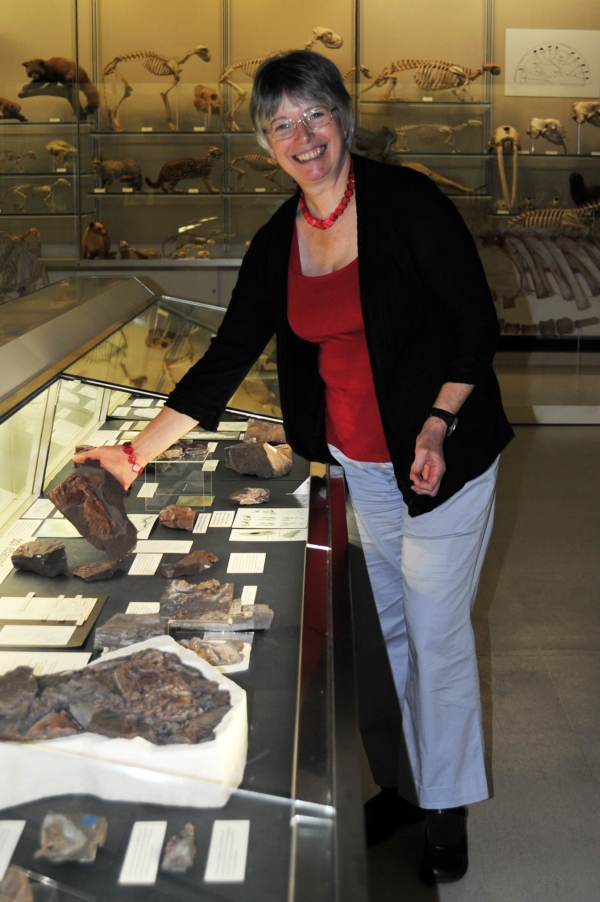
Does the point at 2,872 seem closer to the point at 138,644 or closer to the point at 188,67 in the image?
the point at 138,644

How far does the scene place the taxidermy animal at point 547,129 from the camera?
692 cm

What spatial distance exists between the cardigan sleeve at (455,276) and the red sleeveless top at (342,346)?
0.55ft

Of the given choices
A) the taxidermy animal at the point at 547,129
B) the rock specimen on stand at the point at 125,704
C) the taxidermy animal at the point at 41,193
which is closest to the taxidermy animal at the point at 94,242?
the taxidermy animal at the point at 41,193

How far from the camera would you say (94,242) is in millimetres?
6938

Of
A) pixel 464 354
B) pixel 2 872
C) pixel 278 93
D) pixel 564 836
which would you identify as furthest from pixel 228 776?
pixel 564 836

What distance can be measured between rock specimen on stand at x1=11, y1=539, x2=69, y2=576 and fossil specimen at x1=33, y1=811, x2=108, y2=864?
0.86 m

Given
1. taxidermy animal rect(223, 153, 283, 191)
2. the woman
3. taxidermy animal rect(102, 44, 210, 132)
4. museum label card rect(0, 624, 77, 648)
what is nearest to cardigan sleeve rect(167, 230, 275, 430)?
the woman

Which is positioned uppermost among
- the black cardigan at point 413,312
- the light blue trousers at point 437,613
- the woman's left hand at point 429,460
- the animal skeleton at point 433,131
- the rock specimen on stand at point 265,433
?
the animal skeleton at point 433,131

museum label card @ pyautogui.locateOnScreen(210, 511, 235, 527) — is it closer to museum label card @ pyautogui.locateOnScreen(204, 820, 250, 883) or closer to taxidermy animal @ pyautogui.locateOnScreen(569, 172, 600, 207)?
museum label card @ pyautogui.locateOnScreen(204, 820, 250, 883)

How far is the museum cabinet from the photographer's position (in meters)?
0.97

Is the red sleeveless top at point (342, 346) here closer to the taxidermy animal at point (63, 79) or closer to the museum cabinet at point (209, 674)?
the museum cabinet at point (209, 674)

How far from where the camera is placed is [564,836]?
232cm

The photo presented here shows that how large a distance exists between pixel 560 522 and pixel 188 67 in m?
4.77

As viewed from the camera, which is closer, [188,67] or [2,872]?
[2,872]
